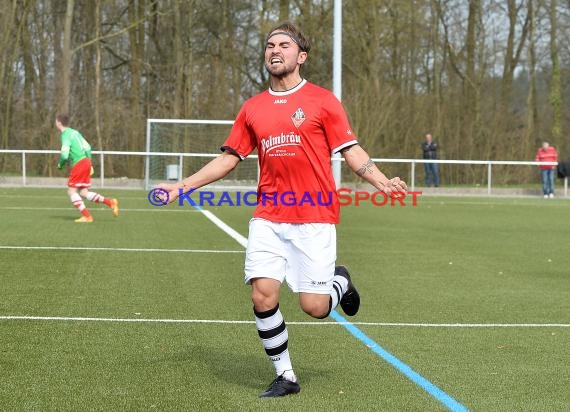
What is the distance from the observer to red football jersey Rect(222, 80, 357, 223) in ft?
20.9

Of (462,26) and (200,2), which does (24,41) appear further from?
(462,26)

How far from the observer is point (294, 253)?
252 inches

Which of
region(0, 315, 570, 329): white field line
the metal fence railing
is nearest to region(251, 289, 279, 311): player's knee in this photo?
region(0, 315, 570, 329): white field line

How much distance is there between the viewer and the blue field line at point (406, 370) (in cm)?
598

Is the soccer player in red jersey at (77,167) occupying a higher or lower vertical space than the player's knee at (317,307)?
higher

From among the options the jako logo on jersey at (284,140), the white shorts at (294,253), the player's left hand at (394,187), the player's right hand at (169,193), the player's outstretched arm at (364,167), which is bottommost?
the white shorts at (294,253)

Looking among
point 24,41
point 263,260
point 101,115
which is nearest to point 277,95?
point 263,260

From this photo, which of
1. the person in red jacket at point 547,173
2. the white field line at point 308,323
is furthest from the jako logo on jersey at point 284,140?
the person in red jacket at point 547,173

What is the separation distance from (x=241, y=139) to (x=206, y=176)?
0.99 ft

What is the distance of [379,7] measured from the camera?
148ft

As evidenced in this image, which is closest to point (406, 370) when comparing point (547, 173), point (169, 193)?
point (169, 193)

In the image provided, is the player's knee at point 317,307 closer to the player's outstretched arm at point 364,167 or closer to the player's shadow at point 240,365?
the player's shadow at point 240,365

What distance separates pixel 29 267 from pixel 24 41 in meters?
34.9

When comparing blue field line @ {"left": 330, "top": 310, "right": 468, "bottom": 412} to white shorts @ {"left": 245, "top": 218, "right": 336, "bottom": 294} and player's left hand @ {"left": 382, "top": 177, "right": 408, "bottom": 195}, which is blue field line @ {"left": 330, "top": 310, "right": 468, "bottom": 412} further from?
player's left hand @ {"left": 382, "top": 177, "right": 408, "bottom": 195}
